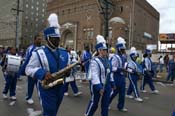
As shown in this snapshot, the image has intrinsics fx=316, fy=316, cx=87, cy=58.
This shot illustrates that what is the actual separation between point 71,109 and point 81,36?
208 ft

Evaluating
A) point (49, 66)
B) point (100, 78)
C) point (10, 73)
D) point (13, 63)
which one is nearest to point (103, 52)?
point (100, 78)

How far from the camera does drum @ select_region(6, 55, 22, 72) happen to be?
357 inches

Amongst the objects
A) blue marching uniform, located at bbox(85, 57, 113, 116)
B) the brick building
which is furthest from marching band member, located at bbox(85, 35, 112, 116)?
the brick building

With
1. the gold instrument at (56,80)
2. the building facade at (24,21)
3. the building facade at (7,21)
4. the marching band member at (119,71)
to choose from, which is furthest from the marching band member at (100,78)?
the building facade at (24,21)

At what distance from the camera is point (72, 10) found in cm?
7812

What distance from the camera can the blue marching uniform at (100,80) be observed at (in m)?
6.23

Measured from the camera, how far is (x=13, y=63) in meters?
9.14

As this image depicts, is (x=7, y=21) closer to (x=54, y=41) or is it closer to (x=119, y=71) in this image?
(x=119, y=71)

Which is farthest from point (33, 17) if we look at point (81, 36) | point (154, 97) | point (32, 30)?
point (154, 97)

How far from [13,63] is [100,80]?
375 centimetres

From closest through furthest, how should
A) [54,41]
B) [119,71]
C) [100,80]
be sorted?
[54,41], [100,80], [119,71]

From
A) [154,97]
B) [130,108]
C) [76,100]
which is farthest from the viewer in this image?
[154,97]

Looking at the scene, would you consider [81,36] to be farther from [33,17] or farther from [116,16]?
[33,17]

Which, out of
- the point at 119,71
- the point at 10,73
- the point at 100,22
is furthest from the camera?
the point at 100,22
